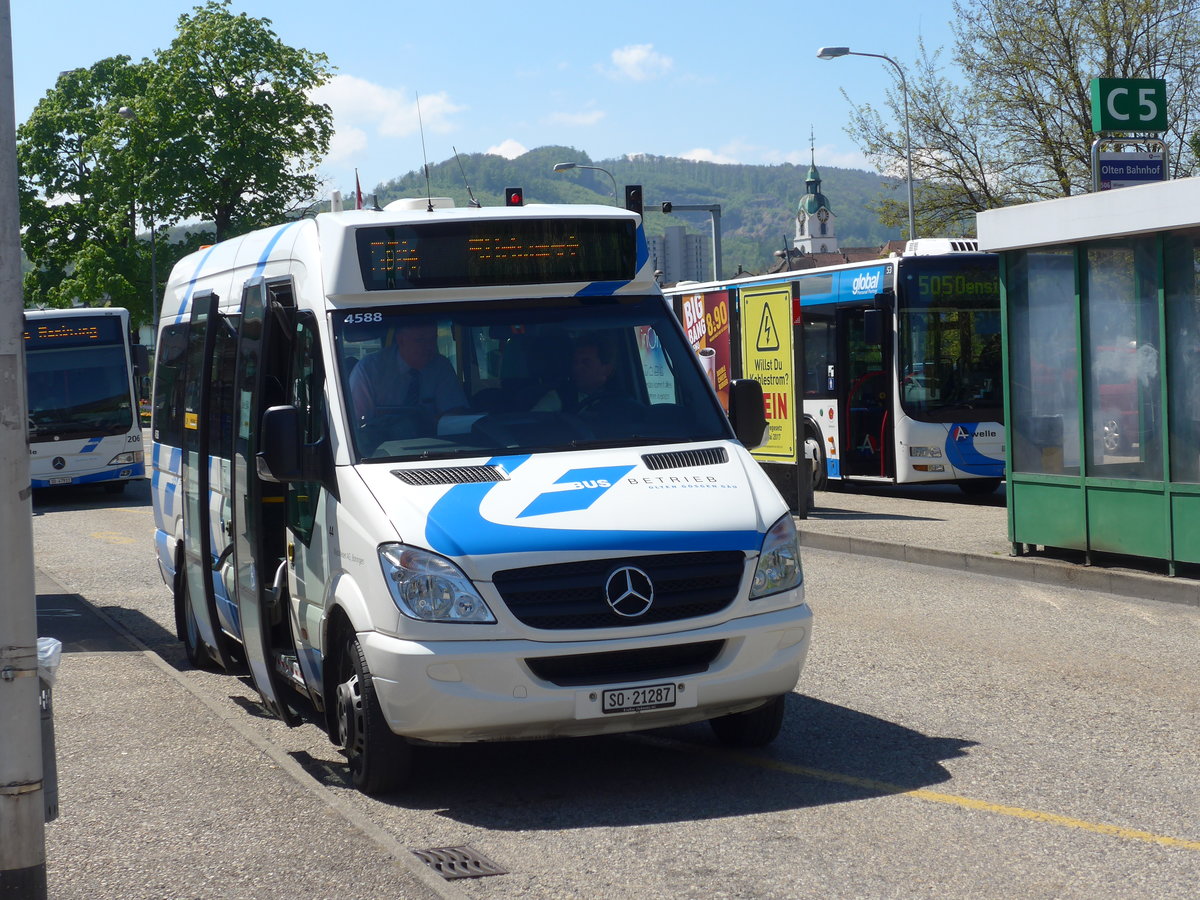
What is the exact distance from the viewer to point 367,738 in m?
6.14

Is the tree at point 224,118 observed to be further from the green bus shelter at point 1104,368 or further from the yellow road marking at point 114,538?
the green bus shelter at point 1104,368

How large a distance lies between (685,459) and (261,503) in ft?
6.95

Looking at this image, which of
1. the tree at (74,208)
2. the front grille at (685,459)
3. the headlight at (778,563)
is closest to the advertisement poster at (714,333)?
the front grille at (685,459)

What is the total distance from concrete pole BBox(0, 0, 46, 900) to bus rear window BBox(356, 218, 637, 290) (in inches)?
106

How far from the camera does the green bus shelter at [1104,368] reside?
1187cm

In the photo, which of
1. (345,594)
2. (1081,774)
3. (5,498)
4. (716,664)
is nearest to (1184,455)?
(1081,774)

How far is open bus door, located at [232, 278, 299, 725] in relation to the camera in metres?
7.28

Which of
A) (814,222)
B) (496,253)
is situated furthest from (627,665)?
(814,222)

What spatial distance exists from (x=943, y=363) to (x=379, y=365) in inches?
561

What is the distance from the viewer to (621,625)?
19.5ft

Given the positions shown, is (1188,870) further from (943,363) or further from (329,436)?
(943,363)

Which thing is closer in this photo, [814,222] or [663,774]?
[663,774]

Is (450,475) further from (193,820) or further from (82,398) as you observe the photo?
(82,398)

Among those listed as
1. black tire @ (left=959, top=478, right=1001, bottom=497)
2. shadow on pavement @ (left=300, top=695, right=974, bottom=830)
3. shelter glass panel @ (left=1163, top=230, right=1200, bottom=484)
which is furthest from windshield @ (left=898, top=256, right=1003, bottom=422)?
shadow on pavement @ (left=300, top=695, right=974, bottom=830)
